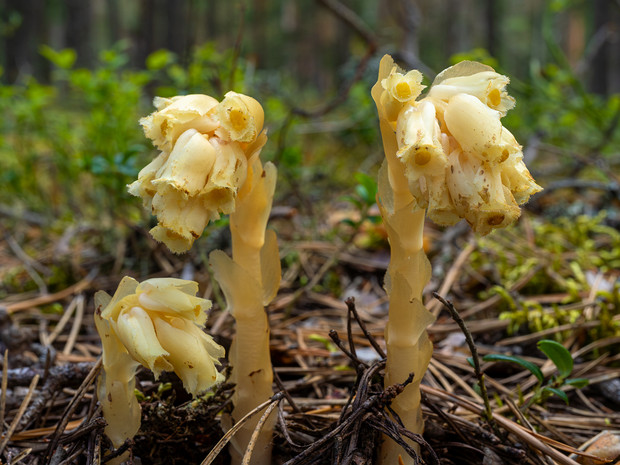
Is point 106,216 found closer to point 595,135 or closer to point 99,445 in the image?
point 99,445

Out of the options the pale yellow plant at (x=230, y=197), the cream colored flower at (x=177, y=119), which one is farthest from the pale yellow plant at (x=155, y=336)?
the cream colored flower at (x=177, y=119)

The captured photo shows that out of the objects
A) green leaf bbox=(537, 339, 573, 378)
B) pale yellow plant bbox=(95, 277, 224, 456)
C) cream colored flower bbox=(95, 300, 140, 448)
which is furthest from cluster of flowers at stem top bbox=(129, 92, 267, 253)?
green leaf bbox=(537, 339, 573, 378)

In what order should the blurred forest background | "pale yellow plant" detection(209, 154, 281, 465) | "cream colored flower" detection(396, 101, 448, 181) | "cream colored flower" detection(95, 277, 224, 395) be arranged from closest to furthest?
"cream colored flower" detection(396, 101, 448, 181)
"cream colored flower" detection(95, 277, 224, 395)
"pale yellow plant" detection(209, 154, 281, 465)
the blurred forest background

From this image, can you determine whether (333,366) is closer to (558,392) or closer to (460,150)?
(558,392)

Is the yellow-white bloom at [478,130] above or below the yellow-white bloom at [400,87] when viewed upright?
below

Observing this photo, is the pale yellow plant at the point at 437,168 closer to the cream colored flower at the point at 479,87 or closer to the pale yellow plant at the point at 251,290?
the cream colored flower at the point at 479,87

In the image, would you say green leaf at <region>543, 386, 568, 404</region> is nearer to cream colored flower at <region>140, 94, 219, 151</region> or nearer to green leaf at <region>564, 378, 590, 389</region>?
green leaf at <region>564, 378, 590, 389</region>

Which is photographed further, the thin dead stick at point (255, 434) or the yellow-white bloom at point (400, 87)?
the thin dead stick at point (255, 434)
